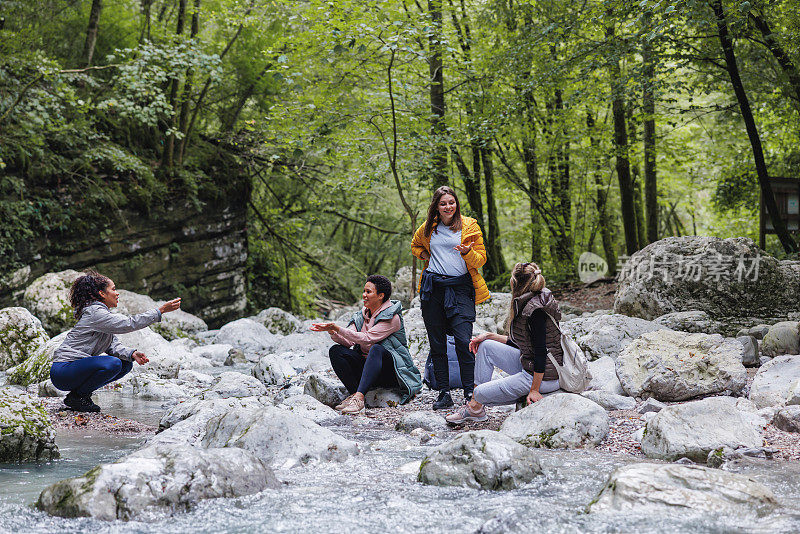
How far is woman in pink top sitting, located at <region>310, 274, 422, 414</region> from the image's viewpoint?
547 cm

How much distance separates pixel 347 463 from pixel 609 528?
1.63 m

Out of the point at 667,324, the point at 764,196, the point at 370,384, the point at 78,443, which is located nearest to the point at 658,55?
the point at 764,196

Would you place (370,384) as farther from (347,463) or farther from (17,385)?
(17,385)

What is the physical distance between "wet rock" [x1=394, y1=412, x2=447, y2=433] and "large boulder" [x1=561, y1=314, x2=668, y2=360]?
9.51 ft

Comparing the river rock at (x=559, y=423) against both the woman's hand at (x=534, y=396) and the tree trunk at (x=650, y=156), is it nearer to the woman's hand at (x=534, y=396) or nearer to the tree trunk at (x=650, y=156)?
the woman's hand at (x=534, y=396)

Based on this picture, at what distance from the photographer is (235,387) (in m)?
6.47

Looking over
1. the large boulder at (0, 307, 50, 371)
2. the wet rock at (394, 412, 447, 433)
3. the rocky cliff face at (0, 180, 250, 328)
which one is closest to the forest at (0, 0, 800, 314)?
the rocky cliff face at (0, 180, 250, 328)

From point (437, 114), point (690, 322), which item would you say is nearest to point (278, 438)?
point (690, 322)

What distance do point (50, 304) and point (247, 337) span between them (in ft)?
10.5

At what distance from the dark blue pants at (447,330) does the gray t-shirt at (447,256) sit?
0.46ft

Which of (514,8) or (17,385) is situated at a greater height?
(514,8)

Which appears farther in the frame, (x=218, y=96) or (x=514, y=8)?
(x=218, y=96)

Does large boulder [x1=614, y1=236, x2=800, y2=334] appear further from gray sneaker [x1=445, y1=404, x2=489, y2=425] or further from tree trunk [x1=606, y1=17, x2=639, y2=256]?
gray sneaker [x1=445, y1=404, x2=489, y2=425]

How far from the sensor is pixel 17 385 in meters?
6.91
